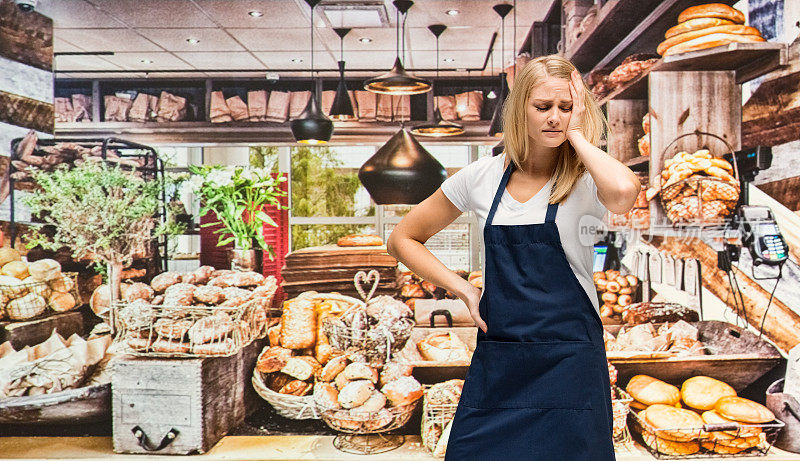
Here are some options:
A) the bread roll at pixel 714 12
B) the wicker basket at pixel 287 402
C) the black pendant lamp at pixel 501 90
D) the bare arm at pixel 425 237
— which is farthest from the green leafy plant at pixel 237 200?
the bread roll at pixel 714 12

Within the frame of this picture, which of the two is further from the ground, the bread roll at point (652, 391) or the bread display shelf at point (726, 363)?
the bread display shelf at point (726, 363)

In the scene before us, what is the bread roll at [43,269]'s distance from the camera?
124 inches

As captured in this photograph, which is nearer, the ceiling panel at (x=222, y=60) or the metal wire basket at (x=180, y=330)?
the metal wire basket at (x=180, y=330)

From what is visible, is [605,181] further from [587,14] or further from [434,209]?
[587,14]

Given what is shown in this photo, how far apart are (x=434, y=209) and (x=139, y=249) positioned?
1.96 m

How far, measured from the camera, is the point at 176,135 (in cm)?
335

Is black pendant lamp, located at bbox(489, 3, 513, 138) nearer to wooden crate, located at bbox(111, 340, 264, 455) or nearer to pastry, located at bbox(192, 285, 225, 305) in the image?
pastry, located at bbox(192, 285, 225, 305)

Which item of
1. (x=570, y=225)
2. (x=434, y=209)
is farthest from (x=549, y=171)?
(x=434, y=209)

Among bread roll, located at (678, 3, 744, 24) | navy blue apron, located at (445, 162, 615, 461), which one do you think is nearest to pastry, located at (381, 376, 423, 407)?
navy blue apron, located at (445, 162, 615, 461)

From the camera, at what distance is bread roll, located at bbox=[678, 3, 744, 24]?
237 cm

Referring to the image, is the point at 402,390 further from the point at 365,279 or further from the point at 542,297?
the point at 542,297

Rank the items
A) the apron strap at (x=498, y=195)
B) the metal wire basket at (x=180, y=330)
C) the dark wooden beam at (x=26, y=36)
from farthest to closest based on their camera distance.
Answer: the dark wooden beam at (x=26, y=36) → the metal wire basket at (x=180, y=330) → the apron strap at (x=498, y=195)

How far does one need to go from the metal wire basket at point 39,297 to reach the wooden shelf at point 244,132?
74 centimetres

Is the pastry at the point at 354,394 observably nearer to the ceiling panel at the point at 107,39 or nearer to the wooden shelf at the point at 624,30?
the wooden shelf at the point at 624,30
